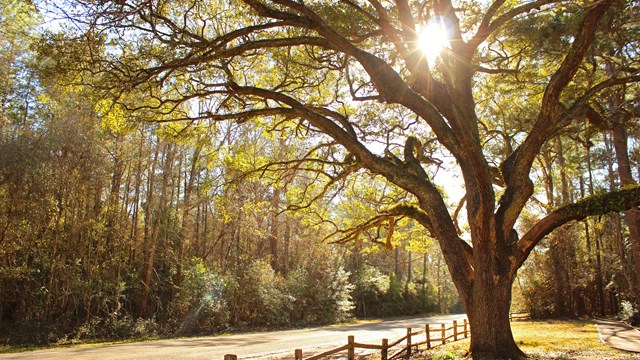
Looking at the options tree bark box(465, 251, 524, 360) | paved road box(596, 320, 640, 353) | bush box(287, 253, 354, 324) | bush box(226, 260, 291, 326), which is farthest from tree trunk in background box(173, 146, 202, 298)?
paved road box(596, 320, 640, 353)

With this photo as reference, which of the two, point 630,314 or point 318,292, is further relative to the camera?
point 318,292

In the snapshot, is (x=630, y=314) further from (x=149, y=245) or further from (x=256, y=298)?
(x=149, y=245)

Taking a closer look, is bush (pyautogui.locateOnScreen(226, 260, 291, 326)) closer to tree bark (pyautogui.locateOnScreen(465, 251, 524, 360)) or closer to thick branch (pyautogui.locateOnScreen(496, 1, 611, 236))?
tree bark (pyautogui.locateOnScreen(465, 251, 524, 360))

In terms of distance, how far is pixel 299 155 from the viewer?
14977 mm

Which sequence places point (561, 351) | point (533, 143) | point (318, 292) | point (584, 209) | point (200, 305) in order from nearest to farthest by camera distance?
point (584, 209)
point (533, 143)
point (561, 351)
point (200, 305)
point (318, 292)

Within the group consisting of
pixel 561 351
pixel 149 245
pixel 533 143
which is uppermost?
pixel 533 143

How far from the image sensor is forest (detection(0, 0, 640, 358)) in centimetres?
862

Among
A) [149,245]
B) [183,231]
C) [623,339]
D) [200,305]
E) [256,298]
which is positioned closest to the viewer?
[623,339]

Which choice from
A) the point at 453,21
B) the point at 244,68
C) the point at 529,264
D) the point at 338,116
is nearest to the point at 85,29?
the point at 244,68

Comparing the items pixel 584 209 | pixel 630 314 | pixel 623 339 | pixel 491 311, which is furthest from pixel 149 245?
pixel 630 314

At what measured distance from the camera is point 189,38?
354 inches

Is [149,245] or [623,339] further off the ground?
[149,245]

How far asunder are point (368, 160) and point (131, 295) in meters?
15.2

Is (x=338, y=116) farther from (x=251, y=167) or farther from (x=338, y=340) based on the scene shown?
(x=338, y=340)
